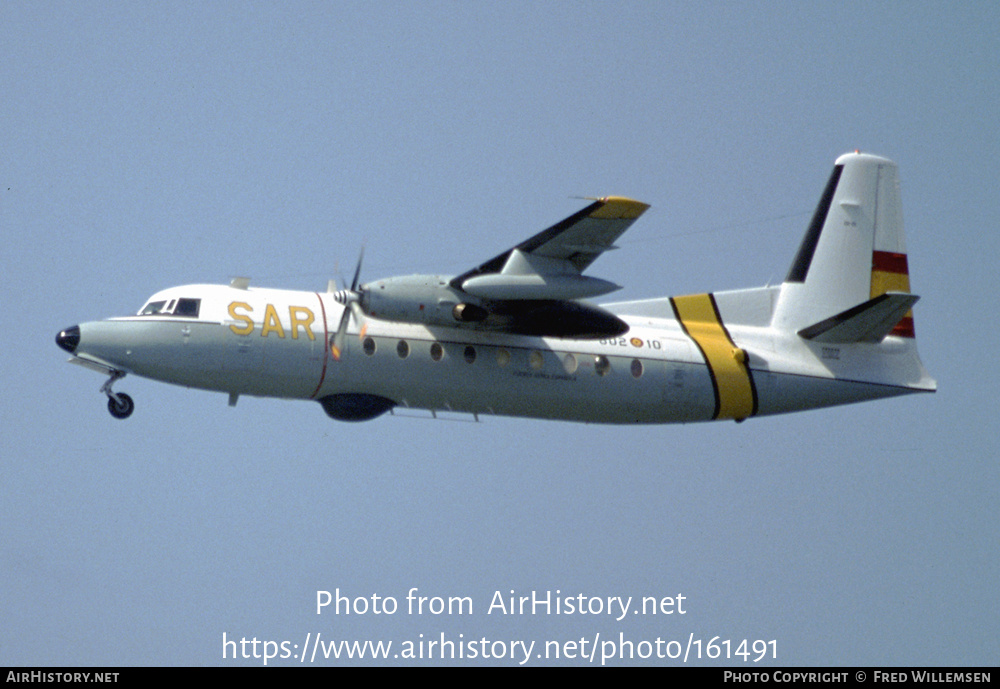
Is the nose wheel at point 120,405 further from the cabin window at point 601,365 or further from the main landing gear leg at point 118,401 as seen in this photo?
the cabin window at point 601,365

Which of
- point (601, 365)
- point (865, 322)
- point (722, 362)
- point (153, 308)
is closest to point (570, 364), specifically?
point (601, 365)

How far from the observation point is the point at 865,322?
855 inches

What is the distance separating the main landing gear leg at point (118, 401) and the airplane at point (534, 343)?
0.07 ft

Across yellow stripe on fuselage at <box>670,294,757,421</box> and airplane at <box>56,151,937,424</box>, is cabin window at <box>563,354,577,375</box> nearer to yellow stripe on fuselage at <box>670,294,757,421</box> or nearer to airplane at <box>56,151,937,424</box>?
airplane at <box>56,151,937,424</box>

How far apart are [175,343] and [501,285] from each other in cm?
483

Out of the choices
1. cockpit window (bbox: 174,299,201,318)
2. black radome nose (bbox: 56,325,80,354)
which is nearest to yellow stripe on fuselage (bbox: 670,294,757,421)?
A: cockpit window (bbox: 174,299,201,318)

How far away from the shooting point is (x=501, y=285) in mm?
19172

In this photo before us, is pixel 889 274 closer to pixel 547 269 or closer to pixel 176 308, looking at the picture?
pixel 547 269

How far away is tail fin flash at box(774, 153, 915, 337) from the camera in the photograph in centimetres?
2303

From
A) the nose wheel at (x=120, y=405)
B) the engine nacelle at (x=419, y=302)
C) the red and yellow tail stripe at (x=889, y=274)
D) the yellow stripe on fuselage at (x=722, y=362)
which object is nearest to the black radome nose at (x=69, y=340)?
the nose wheel at (x=120, y=405)

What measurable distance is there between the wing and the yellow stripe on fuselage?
3170 millimetres

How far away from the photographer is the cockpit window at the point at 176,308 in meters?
19.8
